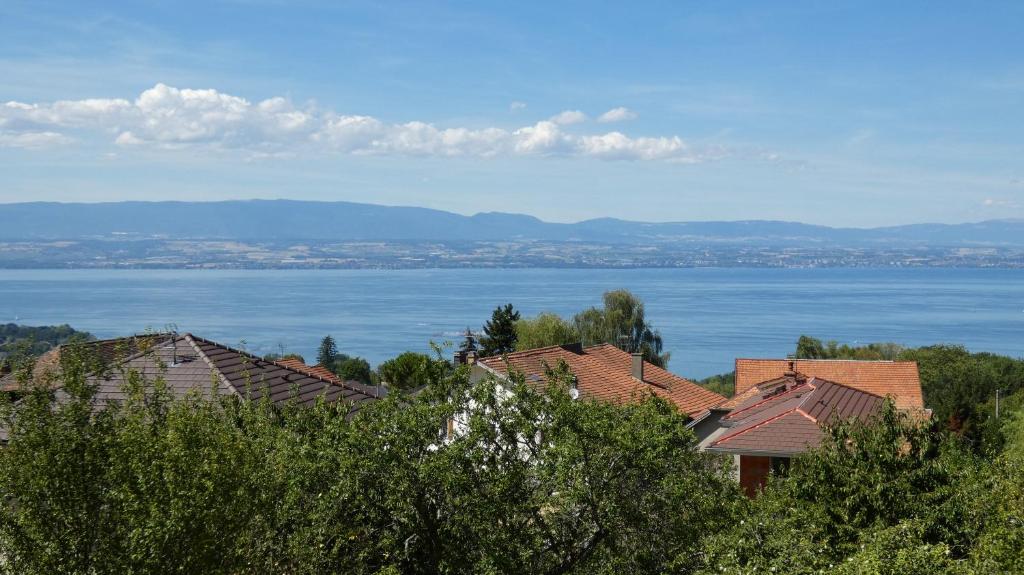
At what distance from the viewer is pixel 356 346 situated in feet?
417

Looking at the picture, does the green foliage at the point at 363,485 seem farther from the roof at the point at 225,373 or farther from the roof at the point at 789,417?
the roof at the point at 789,417

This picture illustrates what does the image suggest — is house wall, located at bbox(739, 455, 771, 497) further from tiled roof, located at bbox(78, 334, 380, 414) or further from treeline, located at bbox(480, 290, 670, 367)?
treeline, located at bbox(480, 290, 670, 367)

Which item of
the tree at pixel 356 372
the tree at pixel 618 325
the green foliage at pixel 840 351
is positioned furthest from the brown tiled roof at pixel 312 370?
the green foliage at pixel 840 351

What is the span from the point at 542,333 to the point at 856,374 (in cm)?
2320

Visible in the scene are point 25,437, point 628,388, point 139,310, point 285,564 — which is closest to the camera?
point 25,437

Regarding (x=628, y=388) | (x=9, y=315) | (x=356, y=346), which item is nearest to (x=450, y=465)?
(x=628, y=388)

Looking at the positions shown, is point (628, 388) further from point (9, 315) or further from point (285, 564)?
point (9, 315)

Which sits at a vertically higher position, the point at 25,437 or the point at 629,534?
the point at 25,437

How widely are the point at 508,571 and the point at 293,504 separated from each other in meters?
2.20

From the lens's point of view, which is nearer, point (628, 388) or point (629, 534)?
point (629, 534)

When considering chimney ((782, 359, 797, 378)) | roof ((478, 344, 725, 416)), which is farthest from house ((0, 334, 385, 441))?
chimney ((782, 359, 797, 378))

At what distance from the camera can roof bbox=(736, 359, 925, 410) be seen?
115 ft

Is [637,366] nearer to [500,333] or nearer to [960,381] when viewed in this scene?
[960,381]

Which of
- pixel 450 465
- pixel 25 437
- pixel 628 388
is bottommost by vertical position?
pixel 628 388
